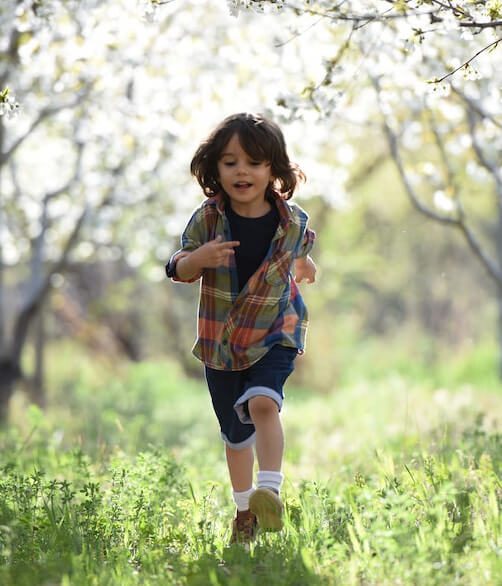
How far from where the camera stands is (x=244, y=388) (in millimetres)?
3705

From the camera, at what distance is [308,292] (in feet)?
59.9

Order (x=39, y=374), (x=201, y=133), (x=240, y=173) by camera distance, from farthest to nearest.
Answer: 1. (x=39, y=374)
2. (x=201, y=133)
3. (x=240, y=173)

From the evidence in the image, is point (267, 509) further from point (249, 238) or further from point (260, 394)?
point (249, 238)

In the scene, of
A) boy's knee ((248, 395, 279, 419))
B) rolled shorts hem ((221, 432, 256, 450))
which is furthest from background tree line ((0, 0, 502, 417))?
rolled shorts hem ((221, 432, 256, 450))

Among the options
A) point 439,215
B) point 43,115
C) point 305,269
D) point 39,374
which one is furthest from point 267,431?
point 39,374

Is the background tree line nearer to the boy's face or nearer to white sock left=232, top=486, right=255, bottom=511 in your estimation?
the boy's face

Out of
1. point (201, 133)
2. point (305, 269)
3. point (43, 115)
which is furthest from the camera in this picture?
point (201, 133)

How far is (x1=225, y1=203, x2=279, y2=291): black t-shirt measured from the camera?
3730 millimetres

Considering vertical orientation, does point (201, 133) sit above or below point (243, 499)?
above

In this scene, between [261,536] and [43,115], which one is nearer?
[261,536]

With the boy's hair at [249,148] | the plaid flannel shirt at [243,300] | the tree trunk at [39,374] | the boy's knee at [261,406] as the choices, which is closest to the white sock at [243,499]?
the boy's knee at [261,406]

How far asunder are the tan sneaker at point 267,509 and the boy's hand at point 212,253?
0.86 meters

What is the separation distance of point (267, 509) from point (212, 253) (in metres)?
0.96

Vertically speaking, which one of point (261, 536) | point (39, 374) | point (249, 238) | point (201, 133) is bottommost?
point (261, 536)
